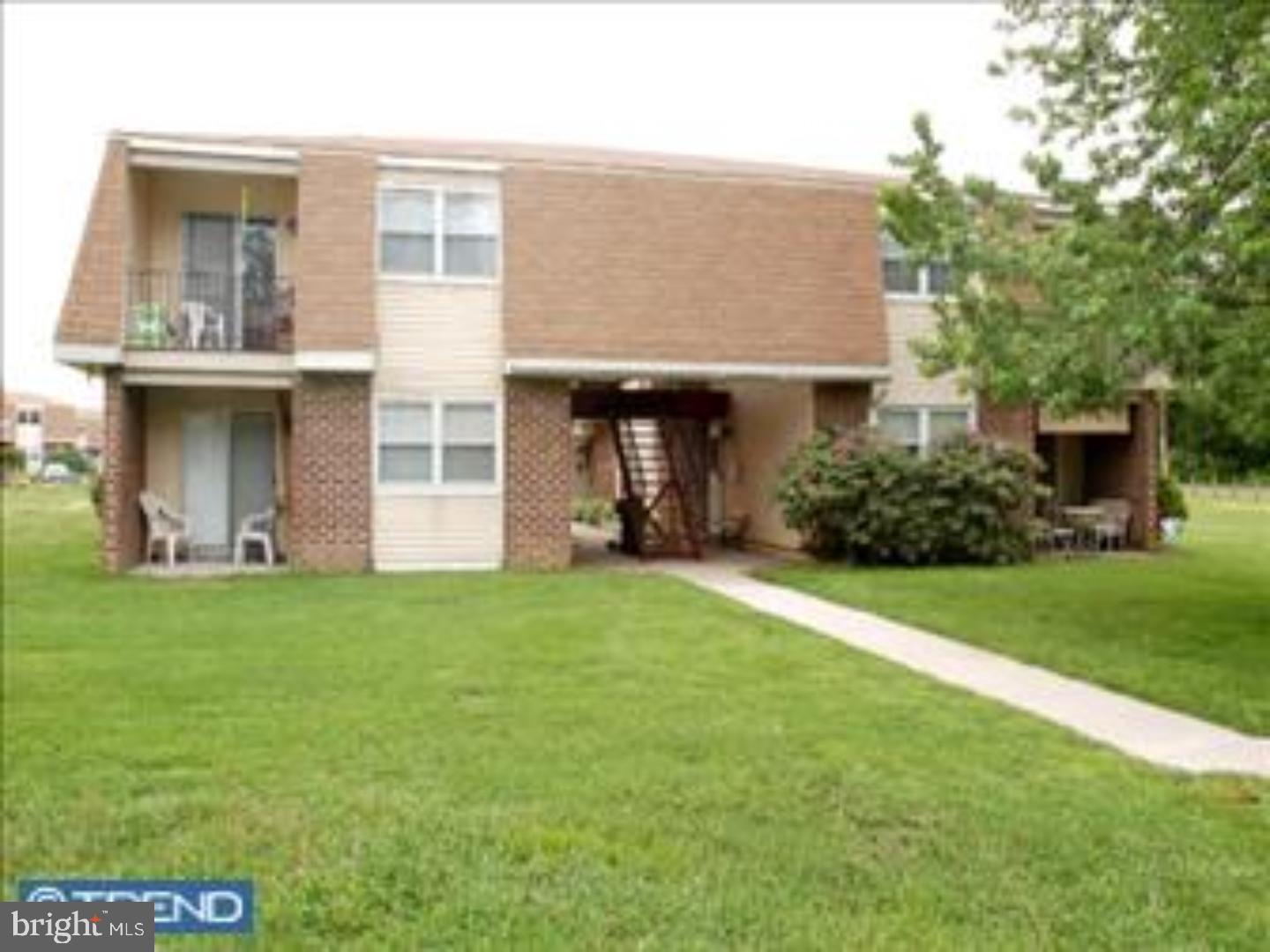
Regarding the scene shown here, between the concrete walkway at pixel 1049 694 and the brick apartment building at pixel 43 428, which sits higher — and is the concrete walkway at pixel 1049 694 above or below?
below

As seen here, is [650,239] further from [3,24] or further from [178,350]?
[3,24]

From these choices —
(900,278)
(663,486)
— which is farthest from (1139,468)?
(663,486)

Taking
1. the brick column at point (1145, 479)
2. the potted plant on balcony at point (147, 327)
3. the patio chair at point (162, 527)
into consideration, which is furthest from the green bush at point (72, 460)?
the brick column at point (1145, 479)

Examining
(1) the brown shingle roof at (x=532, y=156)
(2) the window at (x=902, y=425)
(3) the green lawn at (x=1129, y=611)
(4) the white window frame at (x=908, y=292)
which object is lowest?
(3) the green lawn at (x=1129, y=611)

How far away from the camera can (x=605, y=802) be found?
6785 mm

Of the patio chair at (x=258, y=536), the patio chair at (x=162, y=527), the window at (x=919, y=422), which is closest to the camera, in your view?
the patio chair at (x=162, y=527)

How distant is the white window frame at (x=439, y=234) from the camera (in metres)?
19.7

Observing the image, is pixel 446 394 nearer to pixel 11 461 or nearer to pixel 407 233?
pixel 407 233

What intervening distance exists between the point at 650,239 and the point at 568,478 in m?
3.90

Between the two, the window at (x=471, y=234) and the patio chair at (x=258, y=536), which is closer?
the window at (x=471, y=234)

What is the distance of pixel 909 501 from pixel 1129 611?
5.14 metres

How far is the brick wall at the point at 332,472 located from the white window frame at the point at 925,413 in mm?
8111

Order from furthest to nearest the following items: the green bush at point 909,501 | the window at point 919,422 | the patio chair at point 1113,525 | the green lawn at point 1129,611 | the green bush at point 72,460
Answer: the green bush at point 72,460 < the patio chair at point 1113,525 < the window at point 919,422 < the green bush at point 909,501 < the green lawn at point 1129,611

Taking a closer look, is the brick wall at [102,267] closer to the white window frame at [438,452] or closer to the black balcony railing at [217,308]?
the black balcony railing at [217,308]
